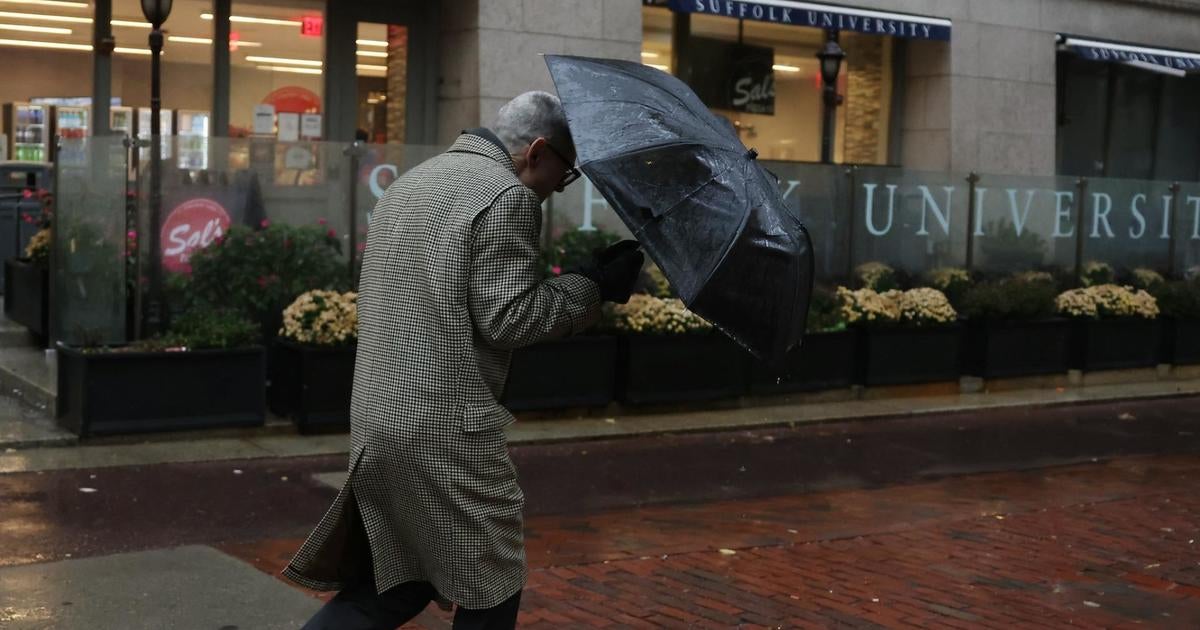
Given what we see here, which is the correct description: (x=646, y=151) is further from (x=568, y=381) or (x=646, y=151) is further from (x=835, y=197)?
(x=835, y=197)

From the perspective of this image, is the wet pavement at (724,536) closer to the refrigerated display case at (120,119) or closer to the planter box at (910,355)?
the planter box at (910,355)

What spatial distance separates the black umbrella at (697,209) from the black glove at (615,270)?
0.34 ft

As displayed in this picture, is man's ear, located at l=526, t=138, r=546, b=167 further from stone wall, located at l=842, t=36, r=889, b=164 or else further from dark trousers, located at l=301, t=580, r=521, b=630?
stone wall, located at l=842, t=36, r=889, b=164

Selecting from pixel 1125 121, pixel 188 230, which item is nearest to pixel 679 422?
pixel 188 230

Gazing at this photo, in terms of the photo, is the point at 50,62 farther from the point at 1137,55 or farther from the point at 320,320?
the point at 1137,55

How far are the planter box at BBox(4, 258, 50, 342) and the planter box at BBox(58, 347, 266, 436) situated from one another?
7.88 feet

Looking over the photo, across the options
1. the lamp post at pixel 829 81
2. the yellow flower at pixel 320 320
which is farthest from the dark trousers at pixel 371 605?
the lamp post at pixel 829 81

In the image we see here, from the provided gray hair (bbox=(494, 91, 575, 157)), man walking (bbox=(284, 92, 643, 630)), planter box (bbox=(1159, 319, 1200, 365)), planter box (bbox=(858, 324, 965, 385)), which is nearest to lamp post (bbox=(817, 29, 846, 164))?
planter box (bbox=(858, 324, 965, 385))

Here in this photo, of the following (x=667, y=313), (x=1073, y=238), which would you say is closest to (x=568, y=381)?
(x=667, y=313)

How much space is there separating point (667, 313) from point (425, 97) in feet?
15.8

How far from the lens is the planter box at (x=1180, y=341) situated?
1565 cm

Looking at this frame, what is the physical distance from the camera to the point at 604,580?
6.58 m

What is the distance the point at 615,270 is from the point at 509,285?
335 mm

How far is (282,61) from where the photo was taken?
587 inches
